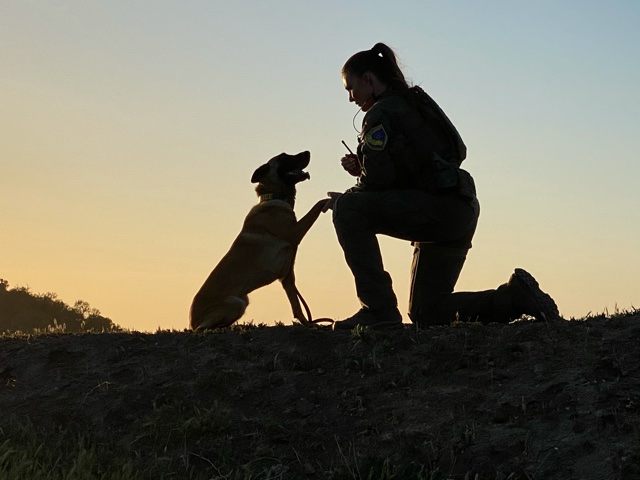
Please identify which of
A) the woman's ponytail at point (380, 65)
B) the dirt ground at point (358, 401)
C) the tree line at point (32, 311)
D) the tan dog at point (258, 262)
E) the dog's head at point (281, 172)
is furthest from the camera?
the tree line at point (32, 311)

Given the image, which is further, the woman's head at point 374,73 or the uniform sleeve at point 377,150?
the woman's head at point 374,73

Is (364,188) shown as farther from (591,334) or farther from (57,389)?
(57,389)

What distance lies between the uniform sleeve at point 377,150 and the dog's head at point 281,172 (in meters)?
2.72

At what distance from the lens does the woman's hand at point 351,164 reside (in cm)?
730

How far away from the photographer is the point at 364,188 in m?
6.89

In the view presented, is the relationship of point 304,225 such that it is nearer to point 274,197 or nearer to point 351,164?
point 274,197

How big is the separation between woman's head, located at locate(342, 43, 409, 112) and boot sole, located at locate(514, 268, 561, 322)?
1.73 meters

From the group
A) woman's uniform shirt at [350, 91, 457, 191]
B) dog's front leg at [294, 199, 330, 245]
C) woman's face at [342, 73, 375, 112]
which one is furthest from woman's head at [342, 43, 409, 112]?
dog's front leg at [294, 199, 330, 245]

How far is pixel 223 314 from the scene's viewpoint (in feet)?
27.9

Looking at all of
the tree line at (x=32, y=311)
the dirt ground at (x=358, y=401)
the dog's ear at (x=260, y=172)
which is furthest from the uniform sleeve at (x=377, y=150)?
the tree line at (x=32, y=311)

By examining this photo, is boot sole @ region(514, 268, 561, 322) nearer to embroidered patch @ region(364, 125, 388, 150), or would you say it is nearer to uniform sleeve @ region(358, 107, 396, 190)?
uniform sleeve @ region(358, 107, 396, 190)

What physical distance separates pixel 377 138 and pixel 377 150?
3.5 inches

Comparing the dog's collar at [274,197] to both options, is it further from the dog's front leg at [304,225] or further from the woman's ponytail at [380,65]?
the woman's ponytail at [380,65]

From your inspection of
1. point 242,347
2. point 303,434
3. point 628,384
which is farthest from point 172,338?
point 628,384
